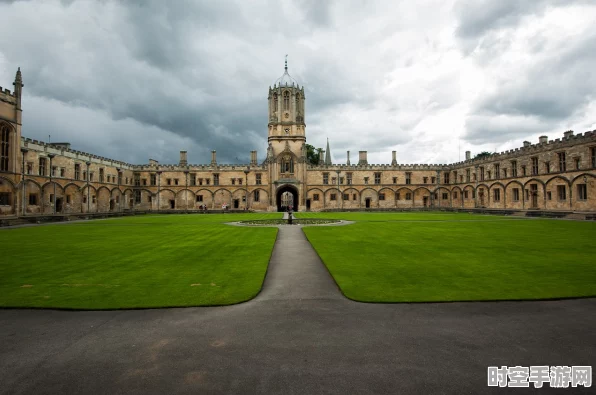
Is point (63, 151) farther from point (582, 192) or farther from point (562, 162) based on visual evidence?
point (582, 192)

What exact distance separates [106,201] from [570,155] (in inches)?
2402

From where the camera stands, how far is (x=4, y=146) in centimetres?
3231

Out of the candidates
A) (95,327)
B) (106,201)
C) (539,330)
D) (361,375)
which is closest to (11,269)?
(95,327)

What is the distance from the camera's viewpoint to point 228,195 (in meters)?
57.7

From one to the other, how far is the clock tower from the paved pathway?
4982cm

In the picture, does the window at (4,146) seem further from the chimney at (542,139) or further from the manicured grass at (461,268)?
the chimney at (542,139)

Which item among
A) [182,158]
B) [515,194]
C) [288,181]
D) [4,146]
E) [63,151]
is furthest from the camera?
[182,158]

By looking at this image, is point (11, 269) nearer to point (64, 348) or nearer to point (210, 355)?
point (64, 348)

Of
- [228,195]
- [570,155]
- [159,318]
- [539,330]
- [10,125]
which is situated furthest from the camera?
[228,195]

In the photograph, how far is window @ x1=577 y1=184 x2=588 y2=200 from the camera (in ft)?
112

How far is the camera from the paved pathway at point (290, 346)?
151 inches

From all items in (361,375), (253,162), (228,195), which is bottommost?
(361,375)

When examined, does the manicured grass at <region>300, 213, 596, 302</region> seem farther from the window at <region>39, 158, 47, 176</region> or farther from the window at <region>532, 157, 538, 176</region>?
the window at <region>39, 158, 47, 176</region>

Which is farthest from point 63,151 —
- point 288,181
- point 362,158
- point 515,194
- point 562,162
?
point 562,162
